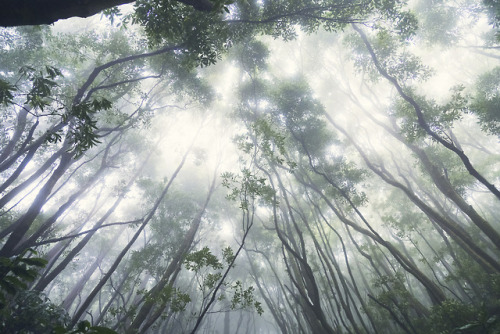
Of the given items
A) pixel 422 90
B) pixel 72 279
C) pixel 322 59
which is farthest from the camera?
pixel 72 279

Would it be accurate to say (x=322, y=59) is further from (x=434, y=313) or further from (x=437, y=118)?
(x=434, y=313)

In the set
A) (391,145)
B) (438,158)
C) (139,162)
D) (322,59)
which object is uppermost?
(322,59)

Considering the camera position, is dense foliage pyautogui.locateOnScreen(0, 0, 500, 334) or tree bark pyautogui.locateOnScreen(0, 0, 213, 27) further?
dense foliage pyautogui.locateOnScreen(0, 0, 500, 334)

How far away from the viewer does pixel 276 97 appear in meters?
16.8

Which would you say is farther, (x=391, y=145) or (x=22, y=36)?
(x=391, y=145)

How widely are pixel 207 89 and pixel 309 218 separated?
14.9m

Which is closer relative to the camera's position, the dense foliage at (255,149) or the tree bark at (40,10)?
the tree bark at (40,10)

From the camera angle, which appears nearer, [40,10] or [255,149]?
[40,10]

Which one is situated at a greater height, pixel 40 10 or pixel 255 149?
pixel 255 149

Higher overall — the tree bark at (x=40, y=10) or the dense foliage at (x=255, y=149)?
the dense foliage at (x=255, y=149)

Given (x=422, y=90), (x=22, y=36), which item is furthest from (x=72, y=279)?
(x=422, y=90)

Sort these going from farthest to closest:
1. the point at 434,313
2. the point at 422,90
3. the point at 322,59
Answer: the point at 422,90 → the point at 322,59 → the point at 434,313

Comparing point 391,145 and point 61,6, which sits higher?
point 391,145

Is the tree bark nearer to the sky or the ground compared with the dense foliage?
nearer to the ground
